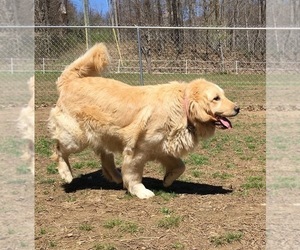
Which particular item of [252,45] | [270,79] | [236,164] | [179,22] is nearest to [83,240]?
[236,164]

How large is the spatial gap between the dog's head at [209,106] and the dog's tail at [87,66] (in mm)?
1429

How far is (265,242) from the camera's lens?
3605mm

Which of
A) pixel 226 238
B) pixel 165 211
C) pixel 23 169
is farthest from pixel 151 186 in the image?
pixel 226 238

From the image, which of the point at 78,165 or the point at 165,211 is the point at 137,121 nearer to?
the point at 165,211

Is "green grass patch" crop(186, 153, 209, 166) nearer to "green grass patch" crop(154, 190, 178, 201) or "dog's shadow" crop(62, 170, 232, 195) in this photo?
"dog's shadow" crop(62, 170, 232, 195)

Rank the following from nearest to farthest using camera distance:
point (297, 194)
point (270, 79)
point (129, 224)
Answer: point (129, 224), point (297, 194), point (270, 79)

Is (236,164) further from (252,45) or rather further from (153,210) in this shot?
(252,45)

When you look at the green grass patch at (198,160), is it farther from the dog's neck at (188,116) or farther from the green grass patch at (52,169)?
the green grass patch at (52,169)

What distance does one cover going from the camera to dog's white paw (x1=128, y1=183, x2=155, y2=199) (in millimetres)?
4903

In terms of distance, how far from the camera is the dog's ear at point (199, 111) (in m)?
4.79

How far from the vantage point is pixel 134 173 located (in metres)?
4.99

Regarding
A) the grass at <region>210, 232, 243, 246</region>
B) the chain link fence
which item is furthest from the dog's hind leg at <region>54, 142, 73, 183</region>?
the chain link fence

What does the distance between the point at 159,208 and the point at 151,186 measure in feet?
3.11

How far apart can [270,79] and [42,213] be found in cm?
1494
